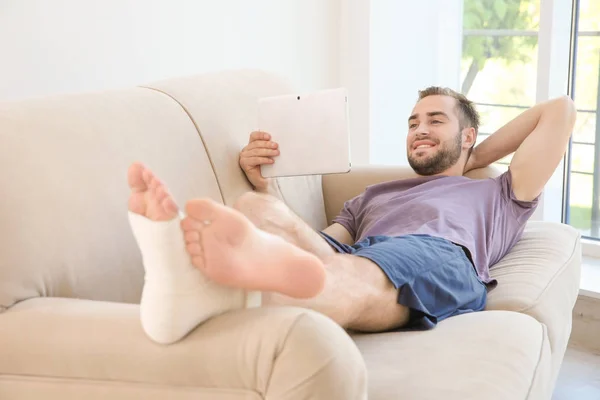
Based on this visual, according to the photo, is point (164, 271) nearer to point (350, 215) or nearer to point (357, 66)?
point (350, 215)

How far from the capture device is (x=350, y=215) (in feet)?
7.59

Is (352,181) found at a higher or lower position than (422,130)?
lower

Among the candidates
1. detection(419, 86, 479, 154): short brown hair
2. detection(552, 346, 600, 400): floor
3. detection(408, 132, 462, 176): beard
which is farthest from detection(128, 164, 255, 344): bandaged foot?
detection(552, 346, 600, 400): floor

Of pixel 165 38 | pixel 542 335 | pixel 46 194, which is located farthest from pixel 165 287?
pixel 165 38

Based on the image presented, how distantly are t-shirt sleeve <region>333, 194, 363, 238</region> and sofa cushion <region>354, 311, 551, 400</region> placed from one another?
0.59m

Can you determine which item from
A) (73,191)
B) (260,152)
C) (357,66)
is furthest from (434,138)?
(73,191)

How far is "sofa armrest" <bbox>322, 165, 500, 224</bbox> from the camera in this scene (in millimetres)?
2469

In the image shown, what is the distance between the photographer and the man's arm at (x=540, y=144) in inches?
87.3

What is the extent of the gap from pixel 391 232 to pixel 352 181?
0.43m

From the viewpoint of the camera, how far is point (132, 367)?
1.16m

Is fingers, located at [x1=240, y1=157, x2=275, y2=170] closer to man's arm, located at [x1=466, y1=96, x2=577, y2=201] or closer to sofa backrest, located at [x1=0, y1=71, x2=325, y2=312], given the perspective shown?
sofa backrest, located at [x1=0, y1=71, x2=325, y2=312]

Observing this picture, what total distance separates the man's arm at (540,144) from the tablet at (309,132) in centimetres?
53

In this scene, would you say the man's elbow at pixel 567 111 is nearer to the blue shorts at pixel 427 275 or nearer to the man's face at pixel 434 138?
the man's face at pixel 434 138

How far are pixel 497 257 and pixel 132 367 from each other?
4.11 ft
